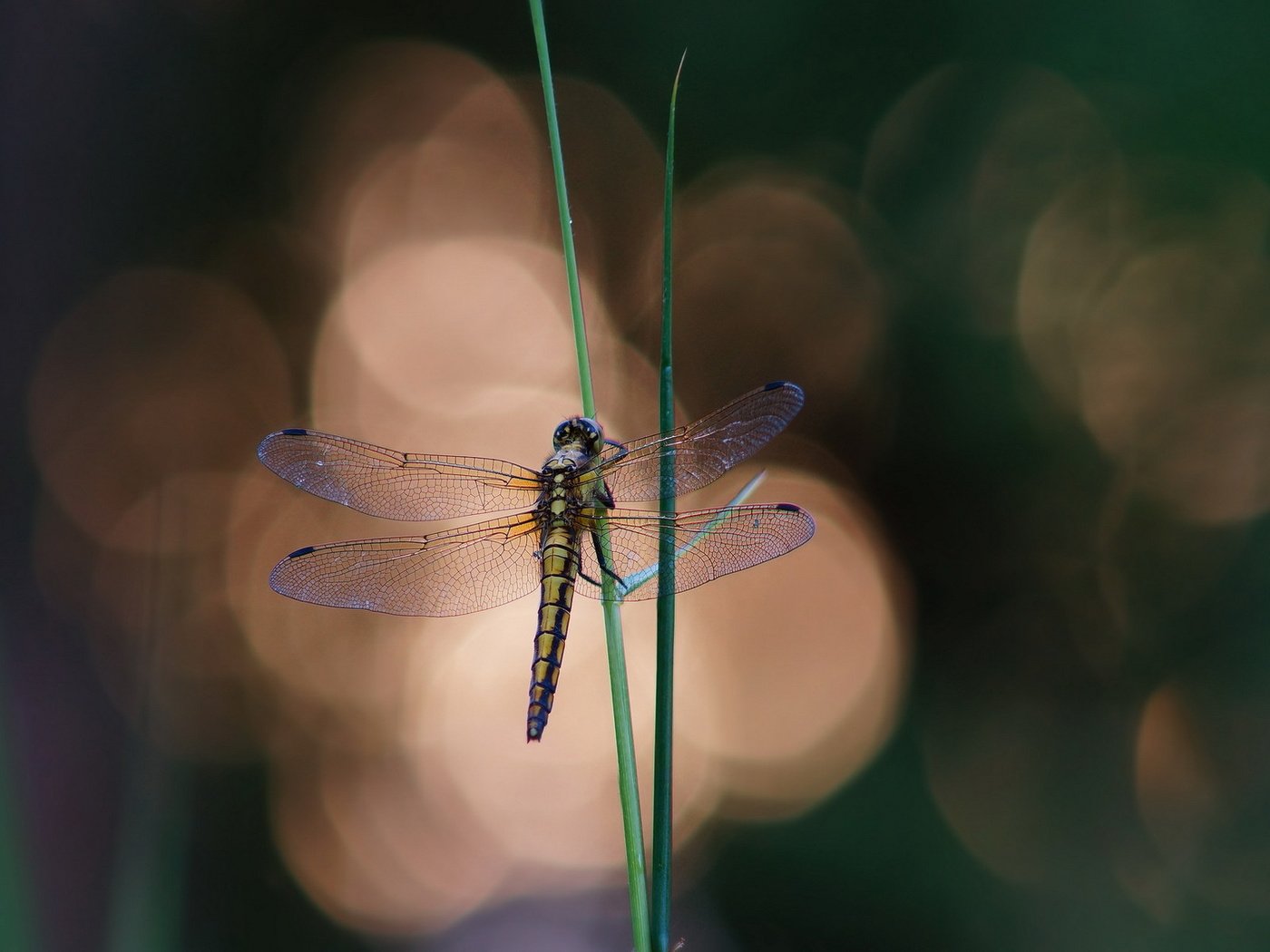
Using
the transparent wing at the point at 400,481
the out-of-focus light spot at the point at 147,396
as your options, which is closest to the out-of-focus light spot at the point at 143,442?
the out-of-focus light spot at the point at 147,396

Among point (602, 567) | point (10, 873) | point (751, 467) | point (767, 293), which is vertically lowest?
point (10, 873)

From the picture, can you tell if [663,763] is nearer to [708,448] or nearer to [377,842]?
[708,448]

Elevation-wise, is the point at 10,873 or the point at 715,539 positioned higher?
the point at 715,539

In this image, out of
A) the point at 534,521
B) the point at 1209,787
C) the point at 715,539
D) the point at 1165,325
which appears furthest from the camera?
the point at 1165,325

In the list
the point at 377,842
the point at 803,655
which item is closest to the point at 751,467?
the point at 803,655

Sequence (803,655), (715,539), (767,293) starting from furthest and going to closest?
(767,293) < (803,655) < (715,539)

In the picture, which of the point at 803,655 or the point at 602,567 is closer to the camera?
the point at 602,567

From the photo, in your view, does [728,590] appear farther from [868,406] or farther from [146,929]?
[146,929]

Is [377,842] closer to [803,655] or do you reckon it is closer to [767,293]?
[803,655]
